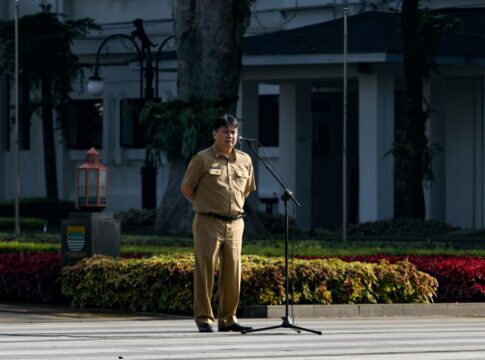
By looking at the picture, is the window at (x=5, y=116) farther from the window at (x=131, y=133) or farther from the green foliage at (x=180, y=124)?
the green foliage at (x=180, y=124)

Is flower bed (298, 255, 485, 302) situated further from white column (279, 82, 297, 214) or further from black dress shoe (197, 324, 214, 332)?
white column (279, 82, 297, 214)

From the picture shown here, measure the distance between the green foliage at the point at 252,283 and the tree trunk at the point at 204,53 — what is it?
1322 centimetres

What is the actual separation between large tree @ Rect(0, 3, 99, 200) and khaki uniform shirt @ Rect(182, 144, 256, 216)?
30.5 meters

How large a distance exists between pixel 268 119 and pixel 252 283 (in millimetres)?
29293

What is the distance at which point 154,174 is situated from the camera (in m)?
43.7

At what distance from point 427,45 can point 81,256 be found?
17397 millimetres

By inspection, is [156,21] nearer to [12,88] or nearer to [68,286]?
[12,88]

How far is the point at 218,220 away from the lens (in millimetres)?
14758

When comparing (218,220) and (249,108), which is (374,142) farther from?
(218,220)

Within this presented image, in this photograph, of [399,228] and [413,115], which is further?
[413,115]

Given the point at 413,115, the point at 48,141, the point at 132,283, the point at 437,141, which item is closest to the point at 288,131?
the point at 437,141

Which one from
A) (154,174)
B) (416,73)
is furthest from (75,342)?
(154,174)

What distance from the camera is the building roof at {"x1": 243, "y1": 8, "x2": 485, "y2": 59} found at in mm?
36062

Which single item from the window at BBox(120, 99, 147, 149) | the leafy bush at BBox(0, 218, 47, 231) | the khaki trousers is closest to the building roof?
the leafy bush at BBox(0, 218, 47, 231)
